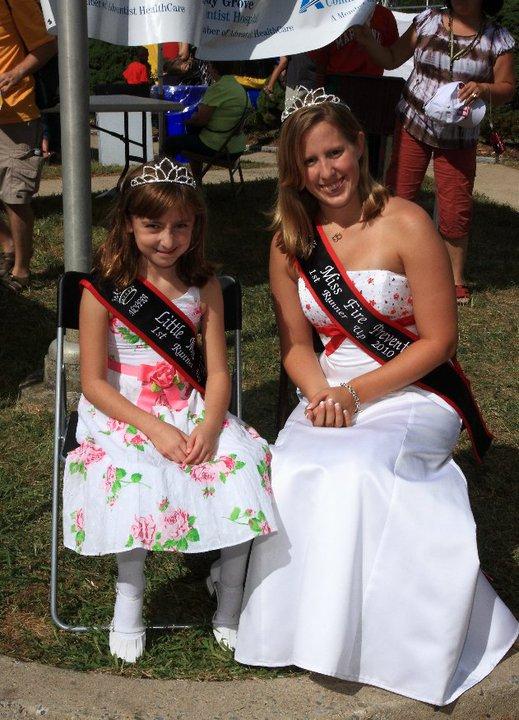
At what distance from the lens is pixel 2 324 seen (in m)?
5.93

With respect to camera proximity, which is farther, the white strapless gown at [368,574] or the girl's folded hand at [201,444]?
the girl's folded hand at [201,444]

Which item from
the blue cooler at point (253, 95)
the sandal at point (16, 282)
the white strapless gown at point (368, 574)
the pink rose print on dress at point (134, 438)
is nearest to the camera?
the white strapless gown at point (368, 574)

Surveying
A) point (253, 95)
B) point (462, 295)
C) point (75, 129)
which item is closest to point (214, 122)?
point (462, 295)

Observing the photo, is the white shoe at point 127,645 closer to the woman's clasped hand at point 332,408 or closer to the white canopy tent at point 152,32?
the woman's clasped hand at point 332,408

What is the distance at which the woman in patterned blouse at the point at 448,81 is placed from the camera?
5.73 metres

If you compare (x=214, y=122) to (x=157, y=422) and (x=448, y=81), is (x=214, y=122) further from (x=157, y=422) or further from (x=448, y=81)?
(x=157, y=422)

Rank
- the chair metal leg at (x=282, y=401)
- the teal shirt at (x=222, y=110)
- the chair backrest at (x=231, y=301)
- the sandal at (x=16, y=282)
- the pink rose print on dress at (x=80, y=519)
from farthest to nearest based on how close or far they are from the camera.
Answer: the teal shirt at (x=222, y=110)
the sandal at (x=16, y=282)
the chair metal leg at (x=282, y=401)
the chair backrest at (x=231, y=301)
the pink rose print on dress at (x=80, y=519)

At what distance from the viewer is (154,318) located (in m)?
3.13

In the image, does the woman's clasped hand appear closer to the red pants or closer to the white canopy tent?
the white canopy tent

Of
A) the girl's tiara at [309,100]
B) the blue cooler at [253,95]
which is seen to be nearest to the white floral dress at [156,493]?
the girl's tiara at [309,100]

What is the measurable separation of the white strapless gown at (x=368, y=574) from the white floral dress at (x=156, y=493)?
0.11m

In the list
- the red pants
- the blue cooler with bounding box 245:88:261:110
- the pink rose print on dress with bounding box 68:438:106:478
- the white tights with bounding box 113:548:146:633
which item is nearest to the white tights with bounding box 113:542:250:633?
the white tights with bounding box 113:548:146:633

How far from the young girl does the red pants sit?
10.5 ft

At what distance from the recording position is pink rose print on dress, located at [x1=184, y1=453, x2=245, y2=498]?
288 cm
